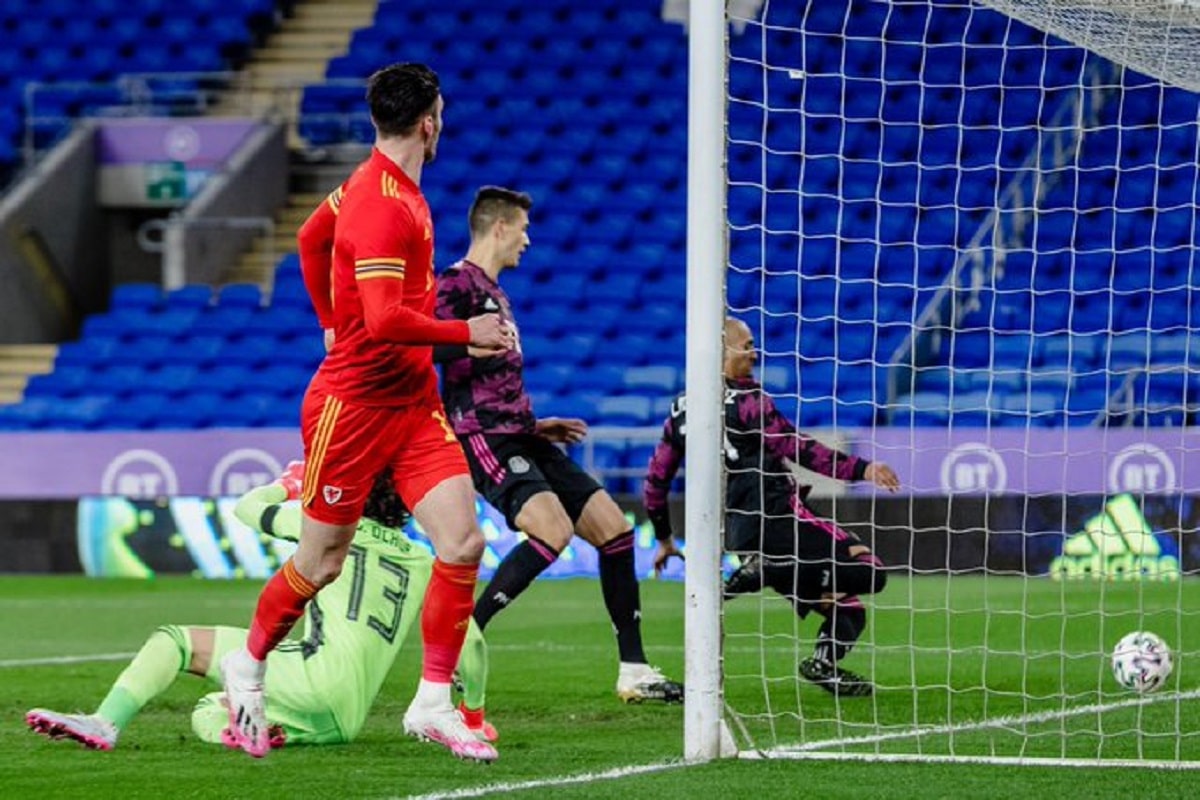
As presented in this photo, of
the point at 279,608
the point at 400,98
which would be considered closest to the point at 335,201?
the point at 400,98

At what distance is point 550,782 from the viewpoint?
614cm

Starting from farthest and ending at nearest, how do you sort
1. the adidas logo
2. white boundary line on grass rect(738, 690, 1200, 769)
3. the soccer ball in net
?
the adidas logo, the soccer ball in net, white boundary line on grass rect(738, 690, 1200, 769)

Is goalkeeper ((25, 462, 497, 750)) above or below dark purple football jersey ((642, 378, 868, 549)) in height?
below

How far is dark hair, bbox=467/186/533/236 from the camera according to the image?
8555 mm

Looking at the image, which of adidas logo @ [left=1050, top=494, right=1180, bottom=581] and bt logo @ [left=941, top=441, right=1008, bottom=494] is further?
bt logo @ [left=941, top=441, right=1008, bottom=494]

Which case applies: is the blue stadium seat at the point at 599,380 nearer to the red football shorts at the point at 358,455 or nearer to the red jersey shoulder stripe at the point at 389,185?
the red football shorts at the point at 358,455

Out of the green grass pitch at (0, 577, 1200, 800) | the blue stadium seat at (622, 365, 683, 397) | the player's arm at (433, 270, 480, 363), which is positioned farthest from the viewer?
the blue stadium seat at (622, 365, 683, 397)

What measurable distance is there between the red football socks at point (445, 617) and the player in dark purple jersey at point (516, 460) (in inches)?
69.1

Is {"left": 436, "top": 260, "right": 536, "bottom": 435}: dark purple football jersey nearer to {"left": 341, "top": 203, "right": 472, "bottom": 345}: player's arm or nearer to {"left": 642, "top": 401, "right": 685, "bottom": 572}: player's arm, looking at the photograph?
{"left": 642, "top": 401, "right": 685, "bottom": 572}: player's arm

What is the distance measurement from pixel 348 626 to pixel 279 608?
570mm

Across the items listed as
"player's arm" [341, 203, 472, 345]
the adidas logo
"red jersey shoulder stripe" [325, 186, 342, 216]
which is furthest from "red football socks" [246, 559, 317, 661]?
the adidas logo

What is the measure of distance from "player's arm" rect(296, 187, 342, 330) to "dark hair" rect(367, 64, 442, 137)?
0.27m

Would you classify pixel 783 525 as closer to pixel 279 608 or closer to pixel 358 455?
pixel 358 455

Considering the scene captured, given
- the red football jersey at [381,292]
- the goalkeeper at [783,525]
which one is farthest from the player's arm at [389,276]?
the goalkeeper at [783,525]
